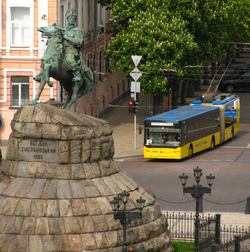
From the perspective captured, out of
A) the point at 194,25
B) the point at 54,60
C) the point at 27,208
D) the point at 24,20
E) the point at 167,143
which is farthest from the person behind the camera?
the point at 194,25

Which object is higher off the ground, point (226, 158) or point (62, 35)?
point (62, 35)

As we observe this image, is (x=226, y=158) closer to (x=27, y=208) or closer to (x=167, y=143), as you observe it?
(x=167, y=143)

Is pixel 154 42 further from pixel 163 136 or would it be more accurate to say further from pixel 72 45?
pixel 72 45

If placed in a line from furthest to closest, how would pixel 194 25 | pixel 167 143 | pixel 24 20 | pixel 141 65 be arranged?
pixel 194 25 < pixel 141 65 < pixel 24 20 < pixel 167 143

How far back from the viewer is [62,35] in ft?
63.2

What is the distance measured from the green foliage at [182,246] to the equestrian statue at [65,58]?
535 centimetres

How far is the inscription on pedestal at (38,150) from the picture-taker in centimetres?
1740

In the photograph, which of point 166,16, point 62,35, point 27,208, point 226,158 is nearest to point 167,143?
point 226,158

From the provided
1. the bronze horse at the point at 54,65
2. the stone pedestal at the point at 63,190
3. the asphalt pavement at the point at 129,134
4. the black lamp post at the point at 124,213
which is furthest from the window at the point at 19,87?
the black lamp post at the point at 124,213

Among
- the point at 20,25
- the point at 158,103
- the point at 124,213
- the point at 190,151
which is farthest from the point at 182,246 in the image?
the point at 158,103

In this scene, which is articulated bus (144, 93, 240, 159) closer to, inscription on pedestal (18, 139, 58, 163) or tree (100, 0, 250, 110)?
tree (100, 0, 250, 110)

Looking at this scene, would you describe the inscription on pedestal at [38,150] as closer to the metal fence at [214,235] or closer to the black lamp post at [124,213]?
the black lamp post at [124,213]

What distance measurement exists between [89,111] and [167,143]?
13059 mm

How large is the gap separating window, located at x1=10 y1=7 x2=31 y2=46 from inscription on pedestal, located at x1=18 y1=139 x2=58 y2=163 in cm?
2119
